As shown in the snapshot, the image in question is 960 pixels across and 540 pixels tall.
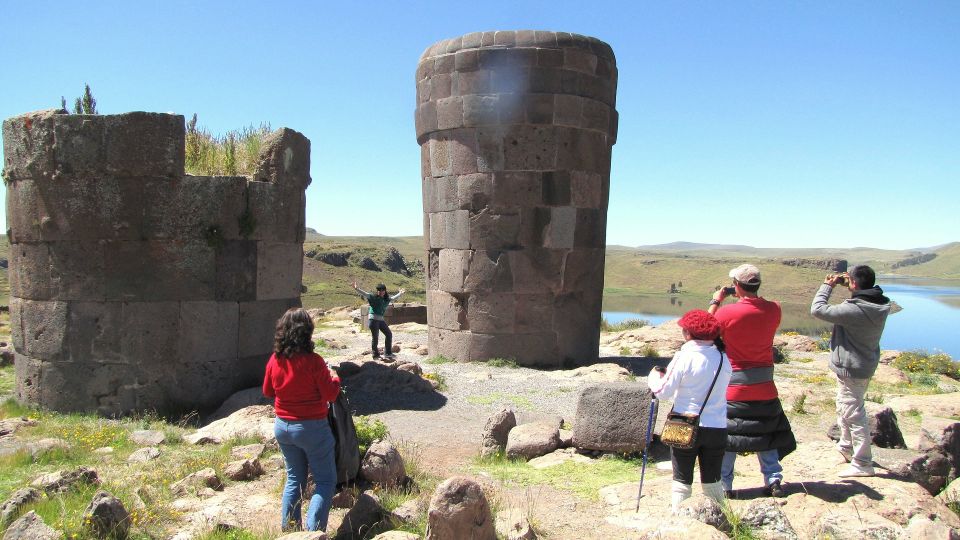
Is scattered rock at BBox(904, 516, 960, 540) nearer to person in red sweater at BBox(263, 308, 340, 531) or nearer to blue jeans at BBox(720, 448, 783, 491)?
blue jeans at BBox(720, 448, 783, 491)

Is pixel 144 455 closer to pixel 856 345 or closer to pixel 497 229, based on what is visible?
pixel 856 345

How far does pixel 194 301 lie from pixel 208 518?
3968 millimetres

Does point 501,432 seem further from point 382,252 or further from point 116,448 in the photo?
point 382,252

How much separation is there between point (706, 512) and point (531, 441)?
2525 millimetres

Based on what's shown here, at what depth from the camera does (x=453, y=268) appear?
1195cm

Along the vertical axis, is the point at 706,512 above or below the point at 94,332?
below

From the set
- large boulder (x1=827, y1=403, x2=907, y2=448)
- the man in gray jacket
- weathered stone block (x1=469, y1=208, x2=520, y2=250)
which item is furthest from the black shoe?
weathered stone block (x1=469, y1=208, x2=520, y2=250)

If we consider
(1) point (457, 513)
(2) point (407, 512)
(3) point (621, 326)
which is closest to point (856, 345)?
(1) point (457, 513)

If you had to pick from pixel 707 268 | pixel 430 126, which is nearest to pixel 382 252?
pixel 707 268

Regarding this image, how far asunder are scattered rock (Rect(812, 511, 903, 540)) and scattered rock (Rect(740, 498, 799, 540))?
0.64ft

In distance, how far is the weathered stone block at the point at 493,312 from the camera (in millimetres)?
11641

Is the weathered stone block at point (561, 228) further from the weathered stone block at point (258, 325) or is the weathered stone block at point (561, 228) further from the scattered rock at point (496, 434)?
the scattered rock at point (496, 434)

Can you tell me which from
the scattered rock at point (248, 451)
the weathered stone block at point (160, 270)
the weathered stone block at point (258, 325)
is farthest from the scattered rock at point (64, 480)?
the weathered stone block at point (258, 325)

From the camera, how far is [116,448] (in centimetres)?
671
